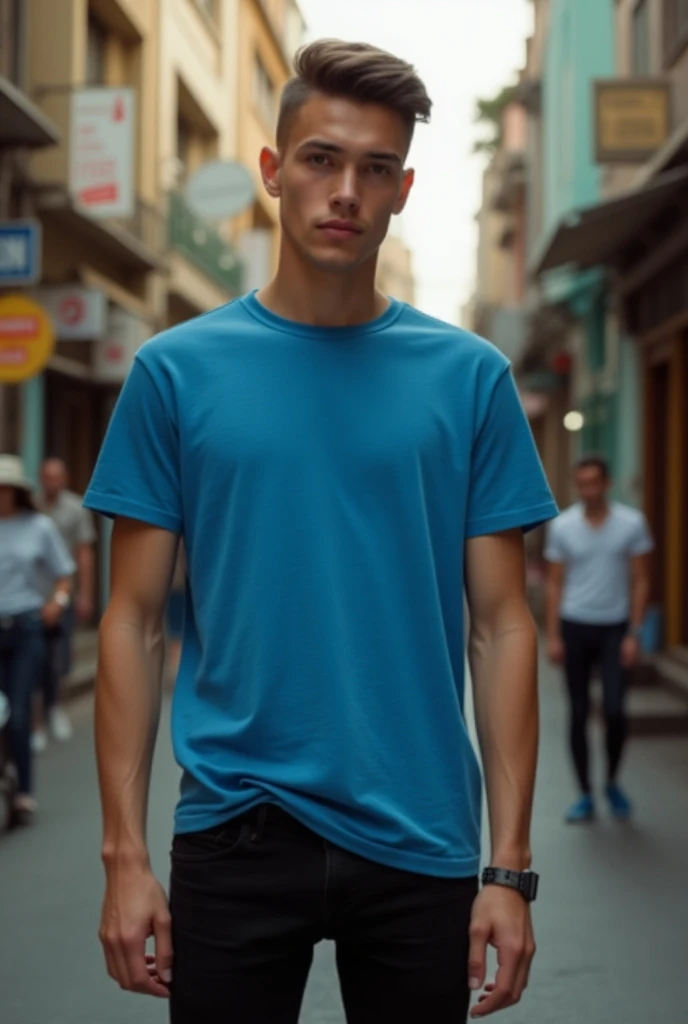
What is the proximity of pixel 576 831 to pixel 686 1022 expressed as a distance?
3343mm

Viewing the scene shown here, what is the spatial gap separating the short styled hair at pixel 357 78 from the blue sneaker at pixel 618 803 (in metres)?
7.02

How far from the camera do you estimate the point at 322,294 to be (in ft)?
7.68

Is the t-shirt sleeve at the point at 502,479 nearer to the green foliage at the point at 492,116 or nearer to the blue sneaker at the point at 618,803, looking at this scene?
the blue sneaker at the point at 618,803

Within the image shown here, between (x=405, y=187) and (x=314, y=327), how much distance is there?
27 cm

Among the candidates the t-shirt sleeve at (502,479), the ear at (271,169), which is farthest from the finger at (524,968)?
the ear at (271,169)

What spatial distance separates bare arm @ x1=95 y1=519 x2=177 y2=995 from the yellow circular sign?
10.8 meters

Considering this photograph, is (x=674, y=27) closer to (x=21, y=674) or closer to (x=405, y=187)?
(x=21, y=674)

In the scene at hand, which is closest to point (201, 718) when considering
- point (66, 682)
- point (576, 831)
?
point (576, 831)

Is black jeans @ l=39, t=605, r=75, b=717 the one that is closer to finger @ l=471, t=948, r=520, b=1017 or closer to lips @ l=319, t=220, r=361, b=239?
lips @ l=319, t=220, r=361, b=239

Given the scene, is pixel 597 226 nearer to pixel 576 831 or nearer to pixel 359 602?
pixel 576 831

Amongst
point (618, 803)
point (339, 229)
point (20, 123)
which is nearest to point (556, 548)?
point (618, 803)

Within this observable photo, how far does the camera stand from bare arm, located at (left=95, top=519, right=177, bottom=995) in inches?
85.8

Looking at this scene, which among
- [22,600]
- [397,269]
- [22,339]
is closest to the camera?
[22,600]

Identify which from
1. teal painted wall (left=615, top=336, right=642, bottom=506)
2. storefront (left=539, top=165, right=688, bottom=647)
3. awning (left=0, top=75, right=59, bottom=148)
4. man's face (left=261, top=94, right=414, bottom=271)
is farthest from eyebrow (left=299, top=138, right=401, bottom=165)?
teal painted wall (left=615, top=336, right=642, bottom=506)
